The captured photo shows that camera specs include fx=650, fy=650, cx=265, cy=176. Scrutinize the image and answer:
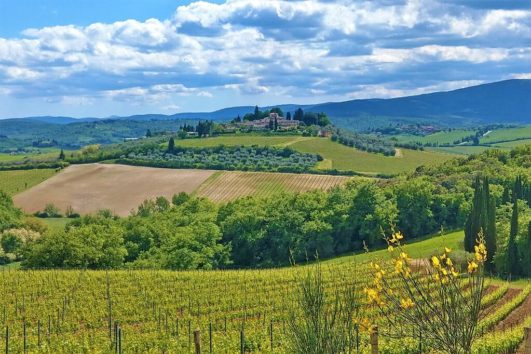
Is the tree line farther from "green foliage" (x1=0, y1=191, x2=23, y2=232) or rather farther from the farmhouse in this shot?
the farmhouse

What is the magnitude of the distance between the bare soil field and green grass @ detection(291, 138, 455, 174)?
26.1 meters

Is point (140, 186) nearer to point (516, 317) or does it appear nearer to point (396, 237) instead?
point (516, 317)

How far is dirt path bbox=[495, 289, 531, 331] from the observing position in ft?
107

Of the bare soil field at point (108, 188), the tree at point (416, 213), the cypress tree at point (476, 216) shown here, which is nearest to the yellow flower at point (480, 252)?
the cypress tree at point (476, 216)

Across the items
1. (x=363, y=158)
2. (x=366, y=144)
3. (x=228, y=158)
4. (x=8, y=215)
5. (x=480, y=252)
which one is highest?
(x=480, y=252)

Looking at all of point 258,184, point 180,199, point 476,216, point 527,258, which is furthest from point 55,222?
point 527,258

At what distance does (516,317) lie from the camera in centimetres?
3506

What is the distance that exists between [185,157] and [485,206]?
94.2 metres

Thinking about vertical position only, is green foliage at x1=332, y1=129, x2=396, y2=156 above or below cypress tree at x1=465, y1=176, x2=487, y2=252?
above

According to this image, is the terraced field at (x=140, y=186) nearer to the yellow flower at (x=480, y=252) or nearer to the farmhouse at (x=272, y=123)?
the farmhouse at (x=272, y=123)

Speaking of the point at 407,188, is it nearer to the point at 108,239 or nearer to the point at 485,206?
the point at 485,206

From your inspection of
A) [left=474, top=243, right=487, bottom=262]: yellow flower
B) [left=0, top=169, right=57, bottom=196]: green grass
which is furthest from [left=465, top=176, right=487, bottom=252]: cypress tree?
[left=0, top=169, right=57, bottom=196]: green grass

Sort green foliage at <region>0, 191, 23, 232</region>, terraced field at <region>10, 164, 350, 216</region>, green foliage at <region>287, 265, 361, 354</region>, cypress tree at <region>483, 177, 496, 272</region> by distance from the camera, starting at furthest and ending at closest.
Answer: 1. terraced field at <region>10, 164, 350, 216</region>
2. green foliage at <region>0, 191, 23, 232</region>
3. cypress tree at <region>483, 177, 496, 272</region>
4. green foliage at <region>287, 265, 361, 354</region>

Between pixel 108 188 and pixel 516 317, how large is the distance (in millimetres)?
91161
